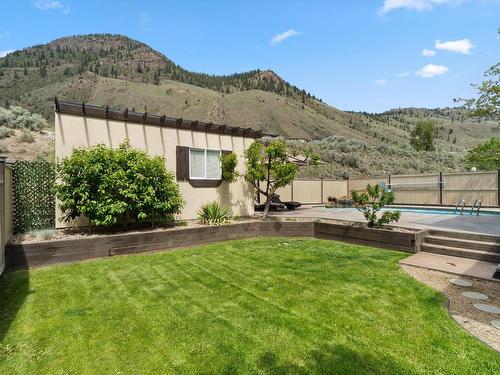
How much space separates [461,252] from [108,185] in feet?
27.8

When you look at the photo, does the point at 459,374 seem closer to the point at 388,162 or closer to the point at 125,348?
the point at 125,348

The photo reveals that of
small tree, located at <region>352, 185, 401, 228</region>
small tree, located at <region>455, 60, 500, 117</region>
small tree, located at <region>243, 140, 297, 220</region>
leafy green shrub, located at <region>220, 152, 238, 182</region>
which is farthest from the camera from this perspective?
small tree, located at <region>455, 60, 500, 117</region>

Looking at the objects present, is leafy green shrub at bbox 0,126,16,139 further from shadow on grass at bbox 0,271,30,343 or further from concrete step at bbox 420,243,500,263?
Result: concrete step at bbox 420,243,500,263

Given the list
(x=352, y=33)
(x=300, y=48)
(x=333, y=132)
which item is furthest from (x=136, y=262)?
(x=333, y=132)

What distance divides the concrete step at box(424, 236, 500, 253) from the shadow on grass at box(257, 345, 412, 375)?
5.35 m

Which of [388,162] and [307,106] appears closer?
[388,162]

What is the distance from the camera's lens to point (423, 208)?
15.4 meters

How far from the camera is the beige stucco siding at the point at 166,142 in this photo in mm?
7609

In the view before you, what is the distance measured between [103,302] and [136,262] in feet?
6.57

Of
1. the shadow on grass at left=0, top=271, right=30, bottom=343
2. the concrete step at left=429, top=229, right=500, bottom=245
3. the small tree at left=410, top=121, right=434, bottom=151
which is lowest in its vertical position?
the shadow on grass at left=0, top=271, right=30, bottom=343

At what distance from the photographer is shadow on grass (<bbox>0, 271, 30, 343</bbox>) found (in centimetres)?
358

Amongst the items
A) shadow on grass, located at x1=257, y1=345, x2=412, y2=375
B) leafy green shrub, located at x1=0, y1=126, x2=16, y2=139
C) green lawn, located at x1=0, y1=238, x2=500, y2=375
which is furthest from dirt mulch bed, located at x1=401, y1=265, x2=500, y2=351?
leafy green shrub, located at x1=0, y1=126, x2=16, y2=139

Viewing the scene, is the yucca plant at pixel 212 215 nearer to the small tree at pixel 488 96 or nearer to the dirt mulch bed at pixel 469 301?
the dirt mulch bed at pixel 469 301

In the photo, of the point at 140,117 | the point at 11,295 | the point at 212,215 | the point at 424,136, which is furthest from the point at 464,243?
the point at 424,136
